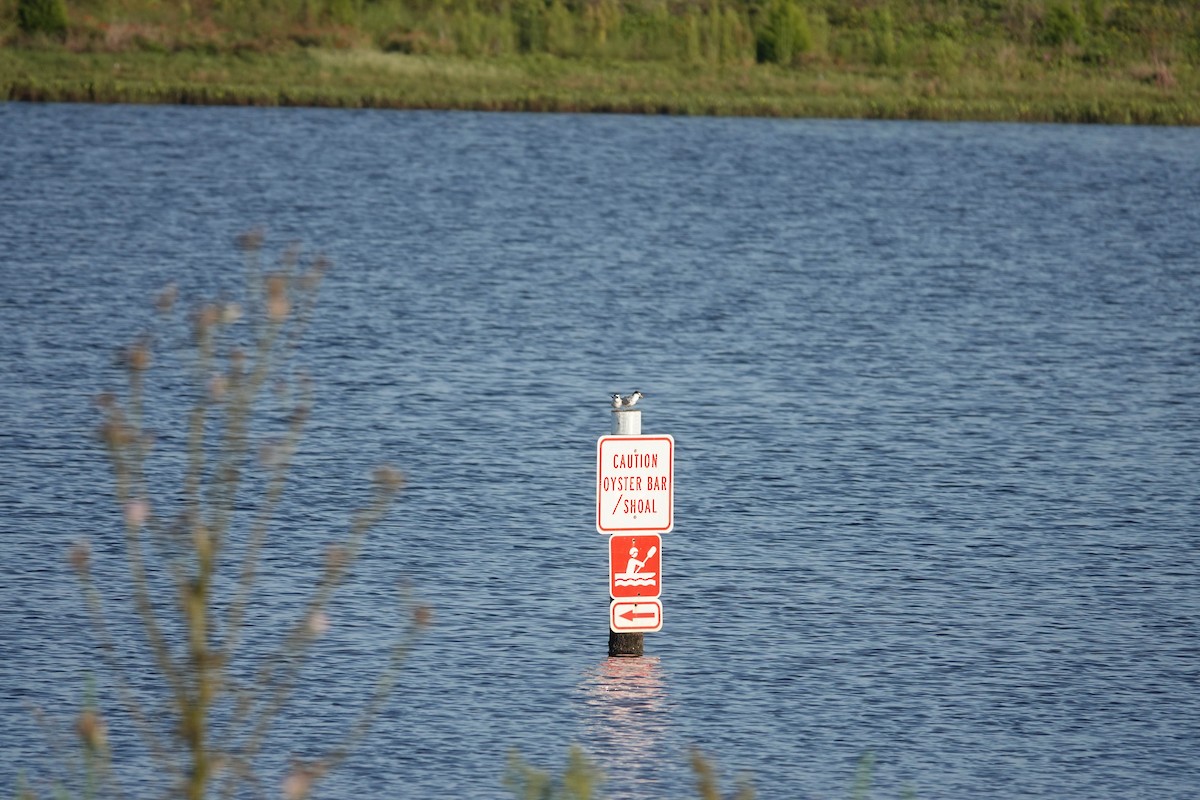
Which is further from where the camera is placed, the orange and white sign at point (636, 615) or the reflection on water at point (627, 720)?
the orange and white sign at point (636, 615)

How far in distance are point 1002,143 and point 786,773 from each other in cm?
5218

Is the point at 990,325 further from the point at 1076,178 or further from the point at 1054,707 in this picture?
the point at 1076,178

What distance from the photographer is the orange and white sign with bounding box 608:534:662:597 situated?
12773 millimetres

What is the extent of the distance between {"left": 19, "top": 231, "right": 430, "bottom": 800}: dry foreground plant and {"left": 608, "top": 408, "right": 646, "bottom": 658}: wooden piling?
3.98 feet

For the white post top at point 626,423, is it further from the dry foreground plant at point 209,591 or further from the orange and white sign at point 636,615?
the dry foreground plant at point 209,591

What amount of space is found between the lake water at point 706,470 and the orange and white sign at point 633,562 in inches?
22.2

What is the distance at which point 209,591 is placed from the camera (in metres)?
15.1

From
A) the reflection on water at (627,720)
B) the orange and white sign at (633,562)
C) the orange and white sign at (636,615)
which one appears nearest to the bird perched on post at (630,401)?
the orange and white sign at (633,562)

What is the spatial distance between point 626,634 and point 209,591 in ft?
10.5

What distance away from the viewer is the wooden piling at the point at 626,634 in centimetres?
1273

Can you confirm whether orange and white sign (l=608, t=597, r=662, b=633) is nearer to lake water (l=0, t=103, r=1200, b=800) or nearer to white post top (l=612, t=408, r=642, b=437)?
lake water (l=0, t=103, r=1200, b=800)

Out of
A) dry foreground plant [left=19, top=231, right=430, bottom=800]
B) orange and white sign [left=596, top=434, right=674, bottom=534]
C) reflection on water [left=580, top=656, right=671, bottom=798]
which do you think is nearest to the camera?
dry foreground plant [left=19, top=231, right=430, bottom=800]

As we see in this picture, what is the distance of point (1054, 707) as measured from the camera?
1284 cm

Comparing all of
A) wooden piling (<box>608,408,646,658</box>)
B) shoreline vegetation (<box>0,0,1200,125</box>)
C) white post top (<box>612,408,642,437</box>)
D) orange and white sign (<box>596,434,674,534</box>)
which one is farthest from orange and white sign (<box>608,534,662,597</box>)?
shoreline vegetation (<box>0,0,1200,125</box>)
